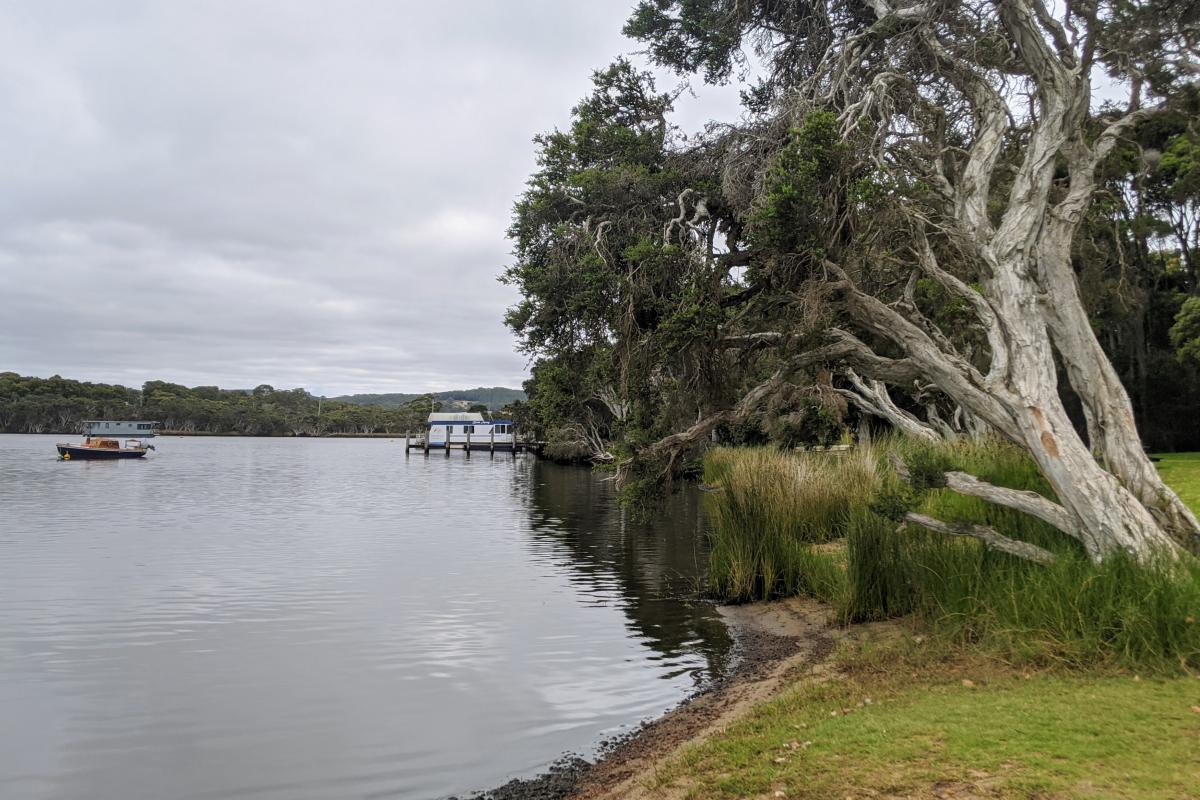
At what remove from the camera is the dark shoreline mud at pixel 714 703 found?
5707 millimetres

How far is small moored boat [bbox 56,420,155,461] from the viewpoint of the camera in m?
60.4

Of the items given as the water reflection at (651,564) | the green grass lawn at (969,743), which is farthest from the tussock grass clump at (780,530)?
the green grass lawn at (969,743)

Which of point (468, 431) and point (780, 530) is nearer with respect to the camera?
point (780, 530)

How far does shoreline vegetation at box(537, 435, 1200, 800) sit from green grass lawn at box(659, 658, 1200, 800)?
0.02 meters

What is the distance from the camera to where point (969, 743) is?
4.59 metres

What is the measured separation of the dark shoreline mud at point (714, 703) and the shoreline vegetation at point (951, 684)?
4 centimetres

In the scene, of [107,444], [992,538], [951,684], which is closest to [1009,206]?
[992,538]

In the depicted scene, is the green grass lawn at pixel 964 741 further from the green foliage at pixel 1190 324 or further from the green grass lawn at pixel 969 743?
the green foliage at pixel 1190 324

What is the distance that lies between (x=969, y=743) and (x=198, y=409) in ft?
532

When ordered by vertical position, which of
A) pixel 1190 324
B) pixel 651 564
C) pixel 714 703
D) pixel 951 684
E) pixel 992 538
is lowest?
pixel 651 564

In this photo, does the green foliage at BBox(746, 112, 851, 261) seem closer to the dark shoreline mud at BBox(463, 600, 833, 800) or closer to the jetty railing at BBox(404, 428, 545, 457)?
the dark shoreline mud at BBox(463, 600, 833, 800)

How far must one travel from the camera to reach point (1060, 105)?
28.5 feet

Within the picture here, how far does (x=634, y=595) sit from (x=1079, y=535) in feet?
23.9

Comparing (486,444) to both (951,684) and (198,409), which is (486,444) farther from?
(198,409)
